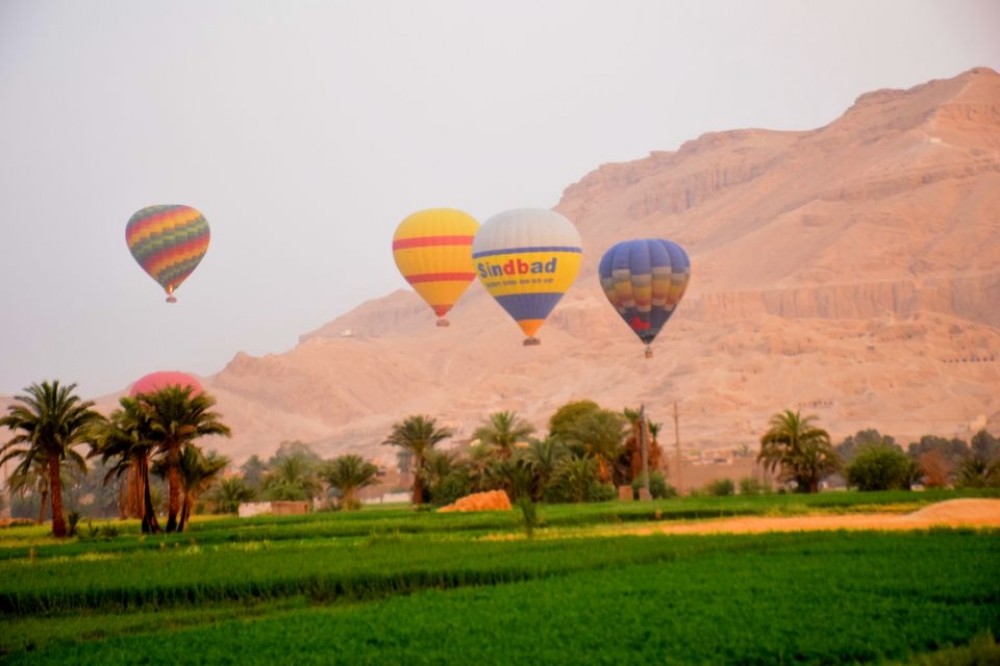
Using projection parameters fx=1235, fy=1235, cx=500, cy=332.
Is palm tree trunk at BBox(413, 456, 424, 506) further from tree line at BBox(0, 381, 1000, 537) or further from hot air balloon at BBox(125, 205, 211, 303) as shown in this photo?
hot air balloon at BBox(125, 205, 211, 303)

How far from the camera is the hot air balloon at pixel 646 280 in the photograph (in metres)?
80.0

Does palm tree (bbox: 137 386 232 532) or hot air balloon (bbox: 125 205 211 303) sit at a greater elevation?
hot air balloon (bbox: 125 205 211 303)

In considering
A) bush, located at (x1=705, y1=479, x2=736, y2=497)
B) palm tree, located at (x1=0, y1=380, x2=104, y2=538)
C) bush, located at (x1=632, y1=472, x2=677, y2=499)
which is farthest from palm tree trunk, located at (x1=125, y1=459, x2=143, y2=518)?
bush, located at (x1=705, y1=479, x2=736, y2=497)

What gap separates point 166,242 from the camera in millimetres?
87938

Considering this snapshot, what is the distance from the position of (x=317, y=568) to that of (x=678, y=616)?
12898 mm

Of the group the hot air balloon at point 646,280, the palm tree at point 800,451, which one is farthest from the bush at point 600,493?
the hot air balloon at point 646,280

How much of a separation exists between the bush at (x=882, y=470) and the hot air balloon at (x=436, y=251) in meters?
30.5

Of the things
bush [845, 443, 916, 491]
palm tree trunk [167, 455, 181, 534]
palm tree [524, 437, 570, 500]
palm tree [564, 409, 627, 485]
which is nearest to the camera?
palm tree trunk [167, 455, 181, 534]

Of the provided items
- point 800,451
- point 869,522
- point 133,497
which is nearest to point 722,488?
point 800,451

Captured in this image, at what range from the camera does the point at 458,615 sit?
23203 mm

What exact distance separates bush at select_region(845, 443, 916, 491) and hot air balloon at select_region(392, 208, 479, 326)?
3051 centimetres

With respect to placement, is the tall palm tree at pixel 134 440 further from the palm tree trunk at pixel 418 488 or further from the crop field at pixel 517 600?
the palm tree trunk at pixel 418 488

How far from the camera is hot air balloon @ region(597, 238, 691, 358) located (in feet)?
262

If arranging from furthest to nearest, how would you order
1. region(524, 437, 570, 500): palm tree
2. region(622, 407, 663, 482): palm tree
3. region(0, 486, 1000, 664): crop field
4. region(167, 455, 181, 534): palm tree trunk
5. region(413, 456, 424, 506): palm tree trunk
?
region(413, 456, 424, 506): palm tree trunk < region(622, 407, 663, 482): palm tree < region(524, 437, 570, 500): palm tree < region(167, 455, 181, 534): palm tree trunk < region(0, 486, 1000, 664): crop field
